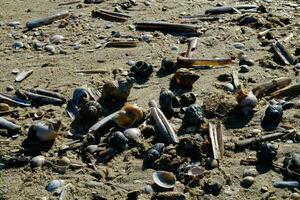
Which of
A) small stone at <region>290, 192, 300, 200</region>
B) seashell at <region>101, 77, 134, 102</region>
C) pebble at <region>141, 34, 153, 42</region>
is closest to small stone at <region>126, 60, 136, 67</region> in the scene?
pebble at <region>141, 34, 153, 42</region>

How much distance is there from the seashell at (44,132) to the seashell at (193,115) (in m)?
1.38

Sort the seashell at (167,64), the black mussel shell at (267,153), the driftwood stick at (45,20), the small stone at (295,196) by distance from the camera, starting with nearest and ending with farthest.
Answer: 1. the small stone at (295,196)
2. the black mussel shell at (267,153)
3. the seashell at (167,64)
4. the driftwood stick at (45,20)

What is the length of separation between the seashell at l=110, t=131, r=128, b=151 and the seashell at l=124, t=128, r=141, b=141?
0.08 metres

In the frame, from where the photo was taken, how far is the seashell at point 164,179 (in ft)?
16.1

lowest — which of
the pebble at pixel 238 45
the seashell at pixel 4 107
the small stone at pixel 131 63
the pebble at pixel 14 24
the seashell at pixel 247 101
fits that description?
the pebble at pixel 14 24

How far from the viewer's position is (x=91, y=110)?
5.82m

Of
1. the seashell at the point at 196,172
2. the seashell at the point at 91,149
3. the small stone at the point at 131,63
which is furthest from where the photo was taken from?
the small stone at the point at 131,63

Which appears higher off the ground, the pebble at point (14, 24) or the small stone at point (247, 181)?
the small stone at point (247, 181)

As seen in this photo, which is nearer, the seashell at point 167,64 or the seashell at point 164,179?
the seashell at point 164,179

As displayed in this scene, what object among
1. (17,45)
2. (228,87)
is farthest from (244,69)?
(17,45)

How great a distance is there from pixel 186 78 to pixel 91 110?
1273 mm

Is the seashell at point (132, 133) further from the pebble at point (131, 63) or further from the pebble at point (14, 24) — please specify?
the pebble at point (14, 24)

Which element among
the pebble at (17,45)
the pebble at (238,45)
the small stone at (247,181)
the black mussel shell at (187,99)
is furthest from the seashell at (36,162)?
the pebble at (238,45)

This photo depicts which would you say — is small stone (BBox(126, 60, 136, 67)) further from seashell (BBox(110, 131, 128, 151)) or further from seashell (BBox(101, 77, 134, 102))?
seashell (BBox(110, 131, 128, 151))
